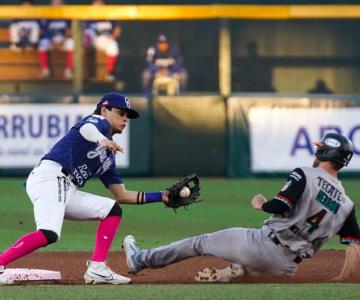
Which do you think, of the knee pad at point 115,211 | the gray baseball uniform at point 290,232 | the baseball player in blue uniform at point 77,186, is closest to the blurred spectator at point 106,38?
the baseball player in blue uniform at point 77,186

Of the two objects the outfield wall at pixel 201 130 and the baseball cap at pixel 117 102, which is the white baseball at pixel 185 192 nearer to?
the baseball cap at pixel 117 102

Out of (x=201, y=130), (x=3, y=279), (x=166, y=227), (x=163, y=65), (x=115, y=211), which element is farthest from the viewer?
(x=163, y=65)

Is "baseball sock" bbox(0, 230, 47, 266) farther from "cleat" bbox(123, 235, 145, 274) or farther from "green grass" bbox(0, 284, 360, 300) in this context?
"cleat" bbox(123, 235, 145, 274)

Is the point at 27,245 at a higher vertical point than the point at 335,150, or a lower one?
lower

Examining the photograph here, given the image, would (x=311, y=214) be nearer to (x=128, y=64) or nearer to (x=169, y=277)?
(x=169, y=277)

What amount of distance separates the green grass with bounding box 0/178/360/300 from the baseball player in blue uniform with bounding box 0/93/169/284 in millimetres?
320

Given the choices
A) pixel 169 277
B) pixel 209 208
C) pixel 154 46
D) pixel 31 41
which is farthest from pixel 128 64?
pixel 169 277

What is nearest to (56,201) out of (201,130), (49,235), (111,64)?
(49,235)

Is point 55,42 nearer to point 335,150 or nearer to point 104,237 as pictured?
point 104,237

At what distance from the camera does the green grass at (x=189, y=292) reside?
688 cm

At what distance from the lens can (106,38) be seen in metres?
17.6

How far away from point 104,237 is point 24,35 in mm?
10067

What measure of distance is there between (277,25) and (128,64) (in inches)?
107

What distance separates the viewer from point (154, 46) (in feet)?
63.0
